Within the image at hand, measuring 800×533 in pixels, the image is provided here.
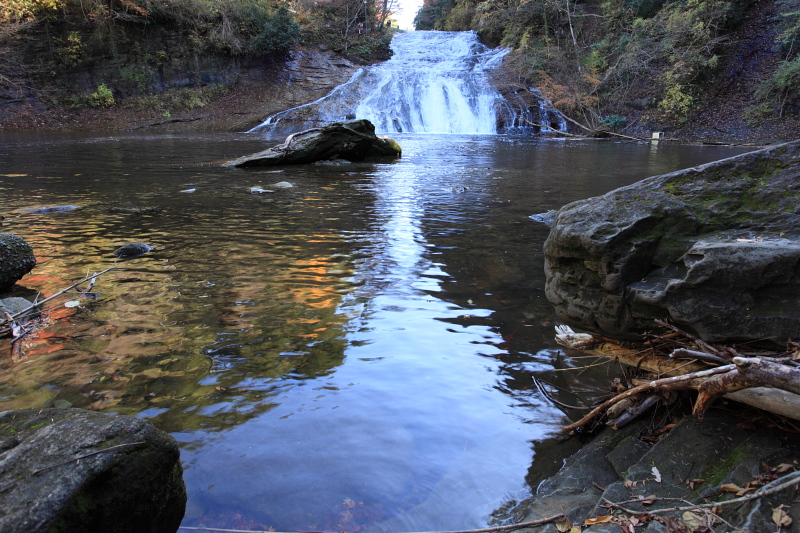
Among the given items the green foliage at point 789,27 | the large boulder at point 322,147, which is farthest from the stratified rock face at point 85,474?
the green foliage at point 789,27

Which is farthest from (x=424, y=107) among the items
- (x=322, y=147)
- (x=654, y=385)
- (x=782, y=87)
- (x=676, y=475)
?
(x=676, y=475)

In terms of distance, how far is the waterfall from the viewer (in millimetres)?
24922

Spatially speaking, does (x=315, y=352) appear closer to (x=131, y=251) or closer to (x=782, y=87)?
(x=131, y=251)

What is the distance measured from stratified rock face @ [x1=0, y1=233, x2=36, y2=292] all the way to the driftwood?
481 cm

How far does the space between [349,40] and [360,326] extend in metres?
35.1

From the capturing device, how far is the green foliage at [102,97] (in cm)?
2748

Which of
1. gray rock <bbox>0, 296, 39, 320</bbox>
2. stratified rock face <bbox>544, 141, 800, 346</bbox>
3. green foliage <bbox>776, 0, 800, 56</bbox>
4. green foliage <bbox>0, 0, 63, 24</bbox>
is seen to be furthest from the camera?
green foliage <bbox>0, 0, 63, 24</bbox>

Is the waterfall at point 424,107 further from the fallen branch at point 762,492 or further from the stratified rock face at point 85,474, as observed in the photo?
the fallen branch at point 762,492

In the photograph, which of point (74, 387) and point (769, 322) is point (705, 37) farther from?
point (74, 387)

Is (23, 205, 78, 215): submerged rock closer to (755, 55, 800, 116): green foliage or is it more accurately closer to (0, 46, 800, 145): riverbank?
(0, 46, 800, 145): riverbank

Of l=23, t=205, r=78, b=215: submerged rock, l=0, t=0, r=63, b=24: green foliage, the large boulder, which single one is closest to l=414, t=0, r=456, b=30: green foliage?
l=0, t=0, r=63, b=24: green foliage

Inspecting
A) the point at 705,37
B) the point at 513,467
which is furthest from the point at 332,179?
the point at 705,37

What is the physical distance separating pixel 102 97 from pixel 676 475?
106 feet

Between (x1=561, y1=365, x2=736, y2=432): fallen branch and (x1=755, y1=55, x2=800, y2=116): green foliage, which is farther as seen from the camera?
(x1=755, y1=55, x2=800, y2=116): green foliage
